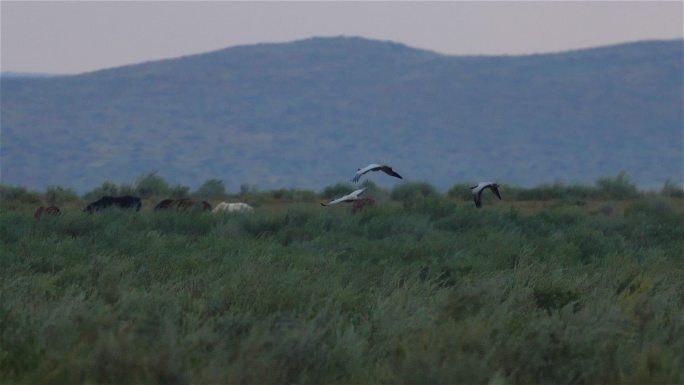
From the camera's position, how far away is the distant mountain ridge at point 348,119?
106625 millimetres

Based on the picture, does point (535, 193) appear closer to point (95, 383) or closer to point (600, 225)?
point (600, 225)

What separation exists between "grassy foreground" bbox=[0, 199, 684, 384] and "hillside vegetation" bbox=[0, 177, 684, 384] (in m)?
0.02

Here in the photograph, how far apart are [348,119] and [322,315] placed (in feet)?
358

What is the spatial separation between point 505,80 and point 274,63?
25363 mm

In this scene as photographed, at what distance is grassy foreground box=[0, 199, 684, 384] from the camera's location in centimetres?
851

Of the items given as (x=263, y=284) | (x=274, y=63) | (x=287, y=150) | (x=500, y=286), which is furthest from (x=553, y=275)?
(x=274, y=63)

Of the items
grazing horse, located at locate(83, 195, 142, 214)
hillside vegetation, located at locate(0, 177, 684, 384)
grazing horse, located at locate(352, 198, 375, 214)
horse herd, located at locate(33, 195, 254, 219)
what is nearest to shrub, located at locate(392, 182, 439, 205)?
grazing horse, located at locate(352, 198, 375, 214)

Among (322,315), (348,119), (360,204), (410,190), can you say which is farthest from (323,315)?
(348,119)

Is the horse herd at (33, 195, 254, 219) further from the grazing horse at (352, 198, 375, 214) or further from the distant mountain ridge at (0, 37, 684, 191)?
the distant mountain ridge at (0, 37, 684, 191)

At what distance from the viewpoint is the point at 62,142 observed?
11156 centimetres

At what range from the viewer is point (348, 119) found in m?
118

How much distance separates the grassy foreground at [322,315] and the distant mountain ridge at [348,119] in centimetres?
8468

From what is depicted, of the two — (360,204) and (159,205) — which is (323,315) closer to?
(159,205)

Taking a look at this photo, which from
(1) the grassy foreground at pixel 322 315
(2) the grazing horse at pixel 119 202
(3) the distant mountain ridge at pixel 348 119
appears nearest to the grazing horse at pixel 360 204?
(2) the grazing horse at pixel 119 202
